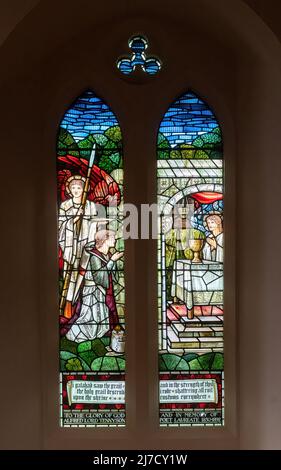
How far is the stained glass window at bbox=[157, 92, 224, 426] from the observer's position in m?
3.76

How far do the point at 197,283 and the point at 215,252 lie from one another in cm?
30

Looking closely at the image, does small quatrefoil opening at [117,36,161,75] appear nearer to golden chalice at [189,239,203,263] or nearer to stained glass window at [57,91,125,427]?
stained glass window at [57,91,125,427]

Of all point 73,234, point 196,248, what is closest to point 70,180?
point 73,234

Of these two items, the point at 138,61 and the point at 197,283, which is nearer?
the point at 138,61

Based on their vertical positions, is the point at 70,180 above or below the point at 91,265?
above

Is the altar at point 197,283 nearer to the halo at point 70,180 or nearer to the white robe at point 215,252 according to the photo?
the white robe at point 215,252

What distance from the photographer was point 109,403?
378 cm

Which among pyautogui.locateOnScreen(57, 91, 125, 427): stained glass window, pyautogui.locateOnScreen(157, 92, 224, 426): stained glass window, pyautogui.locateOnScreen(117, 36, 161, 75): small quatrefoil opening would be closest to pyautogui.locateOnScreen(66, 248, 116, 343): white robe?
pyautogui.locateOnScreen(57, 91, 125, 427): stained glass window

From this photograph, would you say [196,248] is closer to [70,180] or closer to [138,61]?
[70,180]

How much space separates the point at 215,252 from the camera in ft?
12.3
